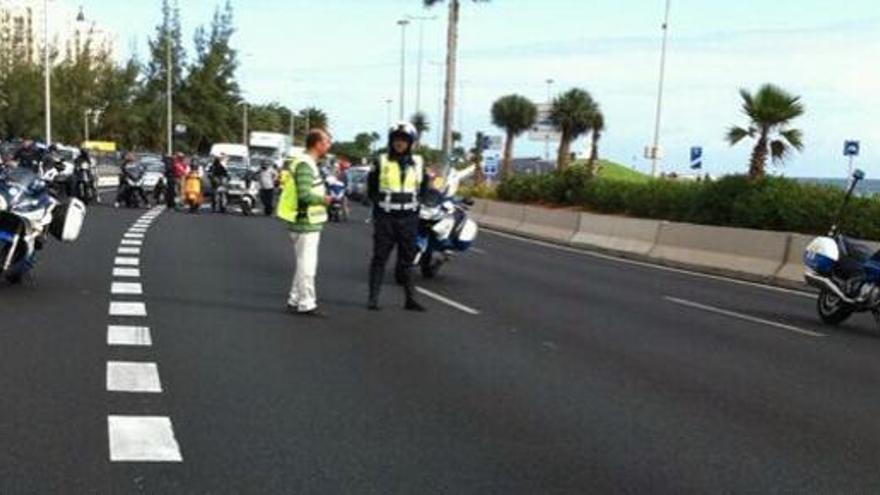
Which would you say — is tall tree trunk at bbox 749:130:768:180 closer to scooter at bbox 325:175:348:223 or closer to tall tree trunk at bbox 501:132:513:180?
scooter at bbox 325:175:348:223

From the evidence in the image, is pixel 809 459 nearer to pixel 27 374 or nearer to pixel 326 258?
pixel 27 374

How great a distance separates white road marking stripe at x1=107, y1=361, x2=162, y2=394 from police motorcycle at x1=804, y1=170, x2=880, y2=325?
7967 millimetres

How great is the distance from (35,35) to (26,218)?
89.3 metres

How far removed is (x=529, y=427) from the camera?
719 cm

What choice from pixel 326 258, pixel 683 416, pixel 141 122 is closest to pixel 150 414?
pixel 683 416

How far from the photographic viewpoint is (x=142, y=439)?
650cm

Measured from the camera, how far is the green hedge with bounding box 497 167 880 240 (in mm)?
23609

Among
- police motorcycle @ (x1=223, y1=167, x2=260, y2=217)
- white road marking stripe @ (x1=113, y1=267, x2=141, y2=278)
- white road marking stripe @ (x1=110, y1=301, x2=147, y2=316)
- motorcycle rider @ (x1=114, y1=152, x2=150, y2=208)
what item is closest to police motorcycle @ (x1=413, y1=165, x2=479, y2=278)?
white road marking stripe @ (x1=113, y1=267, x2=141, y2=278)

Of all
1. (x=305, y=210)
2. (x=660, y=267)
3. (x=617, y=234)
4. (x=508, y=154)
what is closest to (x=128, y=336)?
(x=305, y=210)

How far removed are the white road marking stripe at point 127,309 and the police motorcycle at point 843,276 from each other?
24.3 feet

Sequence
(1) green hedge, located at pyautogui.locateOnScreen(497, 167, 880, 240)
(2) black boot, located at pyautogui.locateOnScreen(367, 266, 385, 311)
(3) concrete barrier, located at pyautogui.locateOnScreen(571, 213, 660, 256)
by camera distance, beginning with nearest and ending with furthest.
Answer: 1. (2) black boot, located at pyautogui.locateOnScreen(367, 266, 385, 311)
2. (1) green hedge, located at pyautogui.locateOnScreen(497, 167, 880, 240)
3. (3) concrete barrier, located at pyautogui.locateOnScreen(571, 213, 660, 256)

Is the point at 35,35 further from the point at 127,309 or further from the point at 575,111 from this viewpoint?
the point at 127,309

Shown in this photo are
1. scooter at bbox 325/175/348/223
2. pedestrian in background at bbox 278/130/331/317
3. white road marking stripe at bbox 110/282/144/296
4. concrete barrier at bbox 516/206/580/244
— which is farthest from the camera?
scooter at bbox 325/175/348/223

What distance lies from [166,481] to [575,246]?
2279 cm
